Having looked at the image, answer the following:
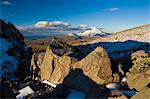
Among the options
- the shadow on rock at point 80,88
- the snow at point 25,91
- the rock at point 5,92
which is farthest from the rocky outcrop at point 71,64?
the rock at point 5,92

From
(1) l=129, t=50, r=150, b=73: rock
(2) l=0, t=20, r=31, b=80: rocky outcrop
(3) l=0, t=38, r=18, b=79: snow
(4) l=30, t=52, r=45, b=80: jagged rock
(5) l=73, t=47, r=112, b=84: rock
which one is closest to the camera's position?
(5) l=73, t=47, r=112, b=84: rock

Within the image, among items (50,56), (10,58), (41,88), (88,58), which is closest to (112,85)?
(88,58)

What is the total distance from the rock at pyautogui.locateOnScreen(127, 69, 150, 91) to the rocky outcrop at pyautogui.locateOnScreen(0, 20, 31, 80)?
88.7ft

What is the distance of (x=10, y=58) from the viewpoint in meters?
63.0

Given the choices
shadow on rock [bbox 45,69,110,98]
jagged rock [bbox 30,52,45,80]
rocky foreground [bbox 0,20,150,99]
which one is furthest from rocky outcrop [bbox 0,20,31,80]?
shadow on rock [bbox 45,69,110,98]

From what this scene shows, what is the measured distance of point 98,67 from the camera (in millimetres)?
33188

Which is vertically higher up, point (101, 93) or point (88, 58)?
point (88, 58)

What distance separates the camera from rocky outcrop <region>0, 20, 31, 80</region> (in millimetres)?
58656

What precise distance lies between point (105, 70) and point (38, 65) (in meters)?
15.7

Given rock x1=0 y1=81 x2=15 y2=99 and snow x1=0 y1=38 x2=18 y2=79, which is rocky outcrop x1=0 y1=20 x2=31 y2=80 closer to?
snow x1=0 y1=38 x2=18 y2=79

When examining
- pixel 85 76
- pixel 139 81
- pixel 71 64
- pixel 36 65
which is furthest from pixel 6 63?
pixel 139 81

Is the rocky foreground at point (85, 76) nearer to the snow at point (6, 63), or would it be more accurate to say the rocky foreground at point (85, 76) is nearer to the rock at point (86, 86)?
the rock at point (86, 86)

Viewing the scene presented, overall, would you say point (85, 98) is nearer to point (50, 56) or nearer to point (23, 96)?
point (23, 96)

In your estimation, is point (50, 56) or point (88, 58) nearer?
point (88, 58)
